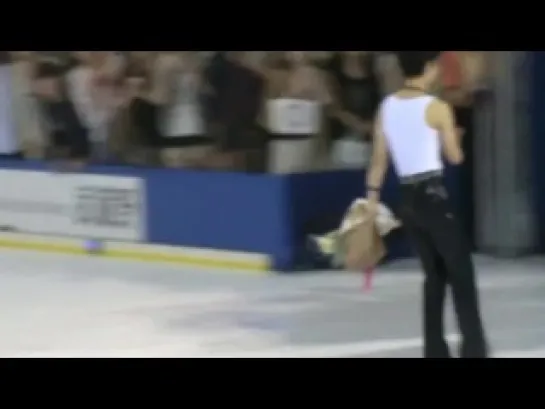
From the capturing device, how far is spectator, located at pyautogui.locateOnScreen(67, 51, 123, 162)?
37.2 ft

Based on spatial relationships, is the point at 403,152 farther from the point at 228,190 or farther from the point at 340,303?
the point at 228,190

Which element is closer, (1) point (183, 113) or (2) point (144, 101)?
(1) point (183, 113)

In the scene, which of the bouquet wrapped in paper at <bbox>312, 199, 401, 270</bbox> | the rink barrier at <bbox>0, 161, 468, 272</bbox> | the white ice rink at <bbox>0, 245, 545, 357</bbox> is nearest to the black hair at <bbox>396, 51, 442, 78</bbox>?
the bouquet wrapped in paper at <bbox>312, 199, 401, 270</bbox>

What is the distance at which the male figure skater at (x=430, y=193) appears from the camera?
5.98m

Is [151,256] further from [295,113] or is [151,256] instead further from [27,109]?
[27,109]

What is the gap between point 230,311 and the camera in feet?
27.6

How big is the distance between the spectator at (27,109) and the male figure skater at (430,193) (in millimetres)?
6333

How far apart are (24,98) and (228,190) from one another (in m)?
2.62

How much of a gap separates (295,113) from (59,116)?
244cm

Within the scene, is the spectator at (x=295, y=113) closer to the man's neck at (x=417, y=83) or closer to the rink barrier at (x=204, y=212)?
the rink barrier at (x=204, y=212)

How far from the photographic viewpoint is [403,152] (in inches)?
239

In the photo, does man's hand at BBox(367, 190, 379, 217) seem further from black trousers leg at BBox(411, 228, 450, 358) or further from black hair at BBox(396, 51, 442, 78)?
black hair at BBox(396, 51, 442, 78)

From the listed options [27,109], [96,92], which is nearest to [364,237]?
[96,92]
